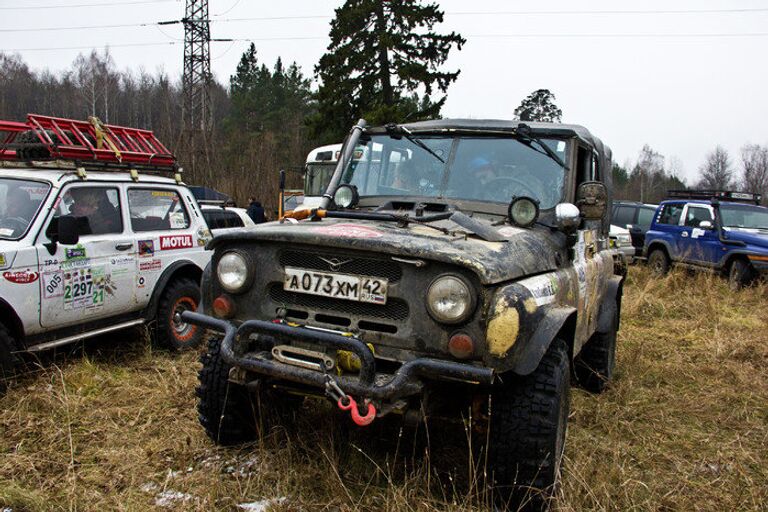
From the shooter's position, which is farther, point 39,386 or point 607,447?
point 39,386

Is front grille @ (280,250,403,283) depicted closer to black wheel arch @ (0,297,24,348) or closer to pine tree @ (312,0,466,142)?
black wheel arch @ (0,297,24,348)

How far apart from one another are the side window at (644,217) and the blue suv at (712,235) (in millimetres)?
2495

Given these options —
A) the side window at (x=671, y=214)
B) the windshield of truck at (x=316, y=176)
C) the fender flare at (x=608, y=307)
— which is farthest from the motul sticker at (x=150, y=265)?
the side window at (x=671, y=214)

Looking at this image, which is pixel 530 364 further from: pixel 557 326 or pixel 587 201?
pixel 587 201

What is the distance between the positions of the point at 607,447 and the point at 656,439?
1.72 ft

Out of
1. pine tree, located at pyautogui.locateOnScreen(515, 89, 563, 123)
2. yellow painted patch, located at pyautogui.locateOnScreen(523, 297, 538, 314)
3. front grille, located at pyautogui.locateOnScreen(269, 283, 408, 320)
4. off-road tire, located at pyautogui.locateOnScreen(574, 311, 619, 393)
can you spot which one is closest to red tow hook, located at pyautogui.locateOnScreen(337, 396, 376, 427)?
front grille, located at pyautogui.locateOnScreen(269, 283, 408, 320)

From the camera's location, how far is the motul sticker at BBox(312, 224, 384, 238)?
3.06 meters

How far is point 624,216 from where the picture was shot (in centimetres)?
1683

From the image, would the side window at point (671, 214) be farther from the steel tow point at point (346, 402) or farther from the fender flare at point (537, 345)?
the steel tow point at point (346, 402)

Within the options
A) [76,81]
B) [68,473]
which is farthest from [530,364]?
[76,81]

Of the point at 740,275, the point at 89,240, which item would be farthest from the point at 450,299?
the point at 740,275

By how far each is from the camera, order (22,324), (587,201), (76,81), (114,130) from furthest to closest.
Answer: (76,81) < (114,130) < (22,324) < (587,201)

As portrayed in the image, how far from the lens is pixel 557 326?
2988 millimetres

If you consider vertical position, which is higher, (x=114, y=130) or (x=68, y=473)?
(x=114, y=130)
